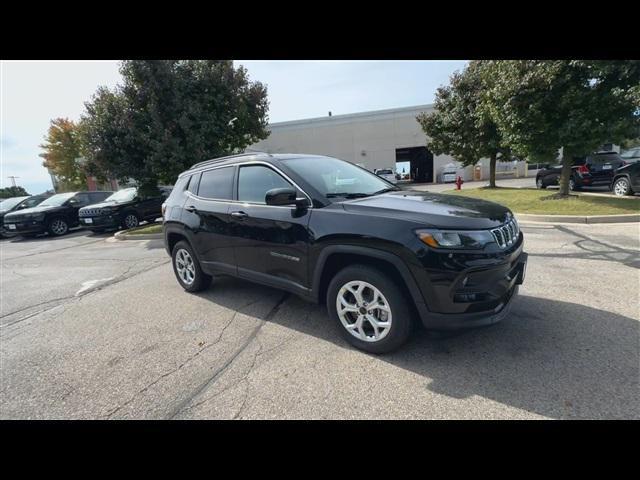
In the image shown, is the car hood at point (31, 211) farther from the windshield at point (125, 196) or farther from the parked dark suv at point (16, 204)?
the windshield at point (125, 196)

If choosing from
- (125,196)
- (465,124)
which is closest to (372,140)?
(465,124)

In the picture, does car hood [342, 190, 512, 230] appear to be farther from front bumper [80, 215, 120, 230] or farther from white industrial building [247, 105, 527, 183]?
white industrial building [247, 105, 527, 183]

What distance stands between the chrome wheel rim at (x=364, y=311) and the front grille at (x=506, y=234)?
3.33 ft

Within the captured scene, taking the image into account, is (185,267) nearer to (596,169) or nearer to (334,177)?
(334,177)

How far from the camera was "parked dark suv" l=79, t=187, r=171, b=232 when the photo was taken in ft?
39.1

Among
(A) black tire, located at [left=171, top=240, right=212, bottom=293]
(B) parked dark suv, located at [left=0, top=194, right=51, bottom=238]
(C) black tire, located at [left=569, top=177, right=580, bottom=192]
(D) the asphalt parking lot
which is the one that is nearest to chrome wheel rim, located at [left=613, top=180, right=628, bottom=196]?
(C) black tire, located at [left=569, top=177, right=580, bottom=192]

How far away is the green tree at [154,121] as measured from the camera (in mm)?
10219

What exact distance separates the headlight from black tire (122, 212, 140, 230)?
506 inches

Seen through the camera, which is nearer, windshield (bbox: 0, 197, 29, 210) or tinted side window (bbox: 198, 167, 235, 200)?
tinted side window (bbox: 198, 167, 235, 200)

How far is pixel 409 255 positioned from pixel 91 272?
700 cm

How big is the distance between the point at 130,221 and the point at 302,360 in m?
12.2
